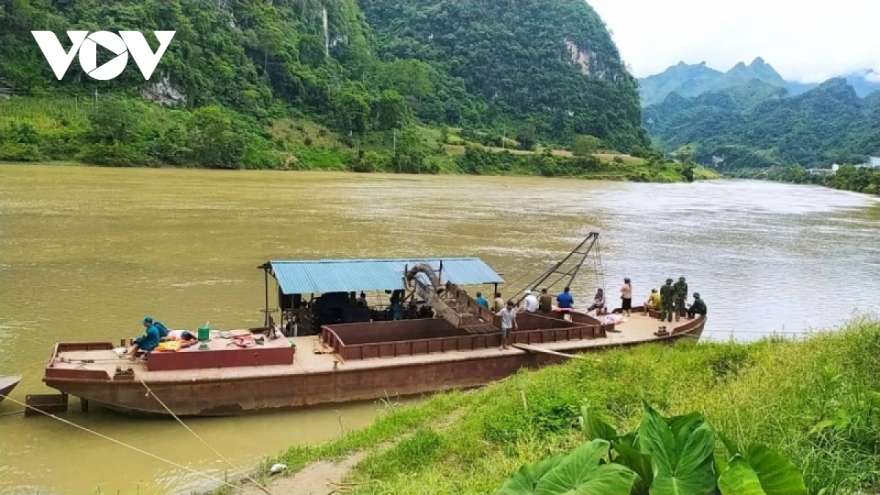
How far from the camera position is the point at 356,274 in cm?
1330

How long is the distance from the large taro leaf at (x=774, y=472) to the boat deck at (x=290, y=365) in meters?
8.82

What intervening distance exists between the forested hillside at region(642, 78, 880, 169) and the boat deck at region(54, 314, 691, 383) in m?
128

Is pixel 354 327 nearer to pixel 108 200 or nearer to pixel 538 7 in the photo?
pixel 108 200

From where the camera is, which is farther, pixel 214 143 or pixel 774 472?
pixel 214 143

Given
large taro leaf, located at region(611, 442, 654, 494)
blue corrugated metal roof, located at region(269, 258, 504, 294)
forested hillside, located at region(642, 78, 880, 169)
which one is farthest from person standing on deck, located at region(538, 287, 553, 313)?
forested hillside, located at region(642, 78, 880, 169)

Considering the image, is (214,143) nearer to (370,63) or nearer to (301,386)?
(301,386)

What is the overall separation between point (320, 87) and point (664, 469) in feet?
319

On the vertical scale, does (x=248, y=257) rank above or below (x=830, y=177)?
below

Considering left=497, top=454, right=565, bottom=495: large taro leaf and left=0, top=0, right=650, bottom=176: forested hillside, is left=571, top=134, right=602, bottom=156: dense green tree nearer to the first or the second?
left=0, top=0, right=650, bottom=176: forested hillside

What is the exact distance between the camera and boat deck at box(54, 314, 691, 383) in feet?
33.0

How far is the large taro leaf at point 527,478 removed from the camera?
259cm

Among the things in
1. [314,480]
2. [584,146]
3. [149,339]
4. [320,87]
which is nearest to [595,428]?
[314,480]

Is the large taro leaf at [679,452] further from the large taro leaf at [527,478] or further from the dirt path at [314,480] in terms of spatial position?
the dirt path at [314,480]

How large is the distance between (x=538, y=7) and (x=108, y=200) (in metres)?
145
